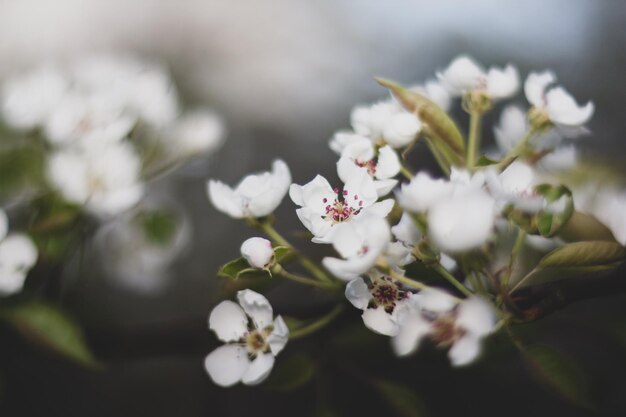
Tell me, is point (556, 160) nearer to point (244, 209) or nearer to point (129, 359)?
point (244, 209)

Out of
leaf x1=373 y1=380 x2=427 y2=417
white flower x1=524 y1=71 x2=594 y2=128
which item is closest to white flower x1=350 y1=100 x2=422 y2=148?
white flower x1=524 y1=71 x2=594 y2=128

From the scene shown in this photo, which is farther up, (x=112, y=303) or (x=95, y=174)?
(x=95, y=174)

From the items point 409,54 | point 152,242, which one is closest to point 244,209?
point 152,242

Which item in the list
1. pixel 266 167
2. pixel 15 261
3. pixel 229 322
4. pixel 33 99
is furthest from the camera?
pixel 266 167

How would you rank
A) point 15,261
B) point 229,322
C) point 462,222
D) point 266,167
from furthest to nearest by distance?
1. point 266,167
2. point 15,261
3. point 229,322
4. point 462,222

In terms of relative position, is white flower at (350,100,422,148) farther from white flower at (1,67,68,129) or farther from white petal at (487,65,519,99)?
white flower at (1,67,68,129)

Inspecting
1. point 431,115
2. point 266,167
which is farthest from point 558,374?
point 266,167

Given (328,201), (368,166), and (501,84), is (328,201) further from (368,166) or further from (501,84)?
(501,84)

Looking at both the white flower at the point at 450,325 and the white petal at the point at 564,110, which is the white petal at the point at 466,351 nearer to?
the white flower at the point at 450,325
